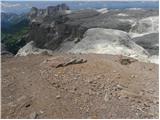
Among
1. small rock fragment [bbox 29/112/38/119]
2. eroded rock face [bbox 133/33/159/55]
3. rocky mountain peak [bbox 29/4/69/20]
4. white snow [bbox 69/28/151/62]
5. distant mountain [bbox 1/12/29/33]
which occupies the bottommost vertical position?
distant mountain [bbox 1/12/29/33]

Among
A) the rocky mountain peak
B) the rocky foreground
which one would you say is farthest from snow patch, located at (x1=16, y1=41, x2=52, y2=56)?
the rocky foreground

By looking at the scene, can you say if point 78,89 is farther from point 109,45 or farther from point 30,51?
point 30,51

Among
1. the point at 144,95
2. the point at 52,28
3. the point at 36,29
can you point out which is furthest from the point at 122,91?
the point at 36,29

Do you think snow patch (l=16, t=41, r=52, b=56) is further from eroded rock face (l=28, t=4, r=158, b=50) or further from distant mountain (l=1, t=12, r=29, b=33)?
distant mountain (l=1, t=12, r=29, b=33)

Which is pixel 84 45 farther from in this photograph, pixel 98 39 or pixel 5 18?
pixel 5 18

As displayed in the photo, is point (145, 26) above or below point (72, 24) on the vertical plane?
above

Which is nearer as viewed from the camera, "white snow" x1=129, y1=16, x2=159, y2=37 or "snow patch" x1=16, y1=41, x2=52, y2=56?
"snow patch" x1=16, y1=41, x2=52, y2=56

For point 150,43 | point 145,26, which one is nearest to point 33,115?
point 150,43

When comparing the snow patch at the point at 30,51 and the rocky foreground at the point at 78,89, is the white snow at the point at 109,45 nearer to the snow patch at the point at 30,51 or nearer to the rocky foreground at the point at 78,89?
the snow patch at the point at 30,51
